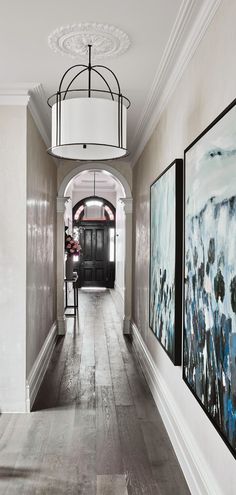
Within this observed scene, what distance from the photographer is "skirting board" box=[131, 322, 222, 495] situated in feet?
8.70

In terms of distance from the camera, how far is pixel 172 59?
3525 millimetres

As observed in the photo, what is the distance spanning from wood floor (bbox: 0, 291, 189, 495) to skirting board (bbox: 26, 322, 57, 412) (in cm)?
8

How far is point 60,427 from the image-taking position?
3979 millimetres

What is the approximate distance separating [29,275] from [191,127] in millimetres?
2109

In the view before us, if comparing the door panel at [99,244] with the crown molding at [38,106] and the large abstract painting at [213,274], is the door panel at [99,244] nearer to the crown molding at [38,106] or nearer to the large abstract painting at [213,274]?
the crown molding at [38,106]

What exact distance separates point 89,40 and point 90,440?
2838 mm

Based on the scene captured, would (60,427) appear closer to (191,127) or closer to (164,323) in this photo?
(164,323)

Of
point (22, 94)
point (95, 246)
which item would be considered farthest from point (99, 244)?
point (22, 94)

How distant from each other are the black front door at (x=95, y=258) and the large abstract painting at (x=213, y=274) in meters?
13.7

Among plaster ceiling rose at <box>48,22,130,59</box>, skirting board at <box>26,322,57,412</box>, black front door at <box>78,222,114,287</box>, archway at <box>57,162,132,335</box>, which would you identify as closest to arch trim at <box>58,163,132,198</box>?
archway at <box>57,162,132,335</box>

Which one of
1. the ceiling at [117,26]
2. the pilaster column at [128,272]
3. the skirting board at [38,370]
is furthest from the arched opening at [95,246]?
the ceiling at [117,26]

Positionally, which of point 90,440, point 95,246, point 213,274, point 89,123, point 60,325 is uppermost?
point 89,123

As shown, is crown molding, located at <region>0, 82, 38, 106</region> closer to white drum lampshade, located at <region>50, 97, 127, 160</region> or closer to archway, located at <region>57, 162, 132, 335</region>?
white drum lampshade, located at <region>50, 97, 127, 160</region>

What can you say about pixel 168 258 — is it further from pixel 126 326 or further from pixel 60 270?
pixel 126 326
